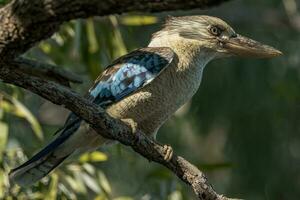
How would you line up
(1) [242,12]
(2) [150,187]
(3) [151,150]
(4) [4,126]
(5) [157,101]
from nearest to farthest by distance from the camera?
1. (3) [151,150]
2. (5) [157,101]
3. (4) [4,126]
4. (2) [150,187]
5. (1) [242,12]

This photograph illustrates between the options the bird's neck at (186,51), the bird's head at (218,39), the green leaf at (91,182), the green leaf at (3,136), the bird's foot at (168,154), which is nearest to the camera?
the bird's foot at (168,154)

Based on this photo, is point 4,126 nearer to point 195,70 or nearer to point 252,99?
point 195,70

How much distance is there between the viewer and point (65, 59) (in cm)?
604

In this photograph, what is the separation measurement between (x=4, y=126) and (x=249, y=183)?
3915 mm

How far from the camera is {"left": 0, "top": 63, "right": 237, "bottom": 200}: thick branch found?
3148 millimetres

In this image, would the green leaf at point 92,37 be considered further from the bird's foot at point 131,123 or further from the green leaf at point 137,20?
A: the bird's foot at point 131,123

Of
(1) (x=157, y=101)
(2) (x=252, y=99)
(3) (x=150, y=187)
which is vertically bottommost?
(2) (x=252, y=99)

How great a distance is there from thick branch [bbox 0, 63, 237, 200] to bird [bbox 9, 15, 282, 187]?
269mm

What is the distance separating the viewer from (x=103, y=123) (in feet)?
11.5

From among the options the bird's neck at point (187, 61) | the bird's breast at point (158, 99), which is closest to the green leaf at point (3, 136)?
the bird's breast at point (158, 99)

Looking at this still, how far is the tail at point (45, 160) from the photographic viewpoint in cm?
444

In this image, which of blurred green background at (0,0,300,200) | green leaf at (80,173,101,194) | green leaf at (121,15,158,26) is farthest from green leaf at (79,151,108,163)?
blurred green background at (0,0,300,200)

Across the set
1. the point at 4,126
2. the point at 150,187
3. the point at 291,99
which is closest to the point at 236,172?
the point at 291,99

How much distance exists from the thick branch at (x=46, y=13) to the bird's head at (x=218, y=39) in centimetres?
204
